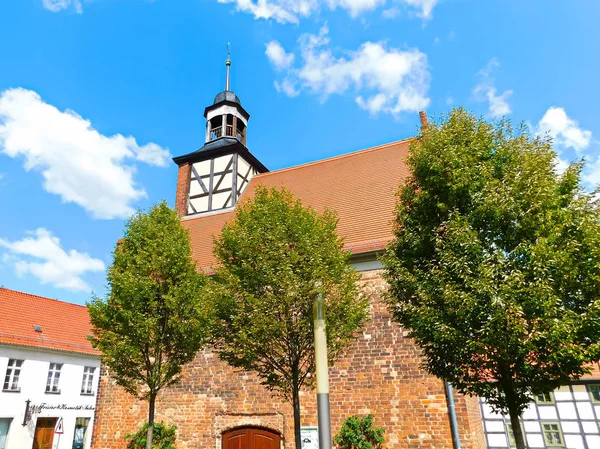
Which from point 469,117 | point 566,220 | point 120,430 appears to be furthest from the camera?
point 120,430

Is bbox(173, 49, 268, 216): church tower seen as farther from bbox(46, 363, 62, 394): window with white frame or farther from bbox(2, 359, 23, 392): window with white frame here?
bbox(46, 363, 62, 394): window with white frame

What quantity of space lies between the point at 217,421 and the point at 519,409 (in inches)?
331

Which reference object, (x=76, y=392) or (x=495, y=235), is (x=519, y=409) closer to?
(x=495, y=235)

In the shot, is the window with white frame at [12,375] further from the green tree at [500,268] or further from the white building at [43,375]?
the green tree at [500,268]

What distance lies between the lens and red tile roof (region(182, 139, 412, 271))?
12.4m

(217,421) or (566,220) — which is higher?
(566,220)

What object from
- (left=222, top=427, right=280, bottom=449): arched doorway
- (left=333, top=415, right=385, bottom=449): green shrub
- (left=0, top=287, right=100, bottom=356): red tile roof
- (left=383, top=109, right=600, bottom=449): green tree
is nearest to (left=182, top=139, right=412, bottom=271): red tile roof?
(left=383, top=109, right=600, bottom=449): green tree

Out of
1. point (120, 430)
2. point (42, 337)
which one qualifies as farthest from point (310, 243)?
point (42, 337)

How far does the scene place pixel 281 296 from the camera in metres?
7.42

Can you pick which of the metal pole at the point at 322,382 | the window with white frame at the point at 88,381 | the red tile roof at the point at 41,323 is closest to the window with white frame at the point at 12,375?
the red tile roof at the point at 41,323

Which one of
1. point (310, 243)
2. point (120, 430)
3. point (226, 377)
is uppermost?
point (310, 243)

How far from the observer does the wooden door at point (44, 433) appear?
20.2m

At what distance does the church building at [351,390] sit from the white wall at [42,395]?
9.37 meters

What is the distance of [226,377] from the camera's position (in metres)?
11.9
